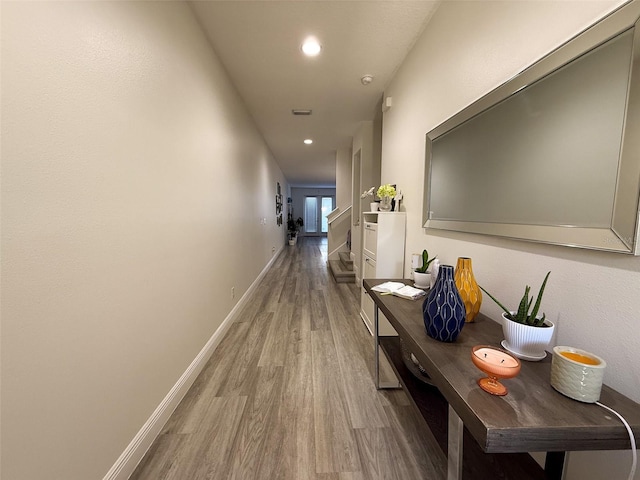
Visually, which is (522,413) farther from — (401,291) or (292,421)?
(292,421)

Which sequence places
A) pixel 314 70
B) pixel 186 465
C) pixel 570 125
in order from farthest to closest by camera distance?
pixel 314 70 → pixel 186 465 → pixel 570 125

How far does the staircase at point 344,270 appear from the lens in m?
4.38

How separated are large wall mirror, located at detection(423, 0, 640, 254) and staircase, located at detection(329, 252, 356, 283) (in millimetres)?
3162

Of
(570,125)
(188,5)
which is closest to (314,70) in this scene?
(188,5)

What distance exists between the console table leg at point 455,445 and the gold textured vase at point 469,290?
50cm

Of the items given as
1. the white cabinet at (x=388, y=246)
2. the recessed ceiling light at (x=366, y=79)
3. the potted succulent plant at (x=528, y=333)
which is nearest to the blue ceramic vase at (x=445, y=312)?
the potted succulent plant at (x=528, y=333)

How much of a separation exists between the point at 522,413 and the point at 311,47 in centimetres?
260

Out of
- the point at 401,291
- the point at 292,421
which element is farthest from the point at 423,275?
the point at 292,421

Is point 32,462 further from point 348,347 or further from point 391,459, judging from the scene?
point 348,347

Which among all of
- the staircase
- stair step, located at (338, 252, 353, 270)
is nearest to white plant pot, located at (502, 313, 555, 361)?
the staircase

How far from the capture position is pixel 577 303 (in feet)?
2.80

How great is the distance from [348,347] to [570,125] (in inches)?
79.9

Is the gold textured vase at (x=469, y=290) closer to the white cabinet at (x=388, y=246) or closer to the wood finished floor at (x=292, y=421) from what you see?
the wood finished floor at (x=292, y=421)

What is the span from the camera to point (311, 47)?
209 centimetres
